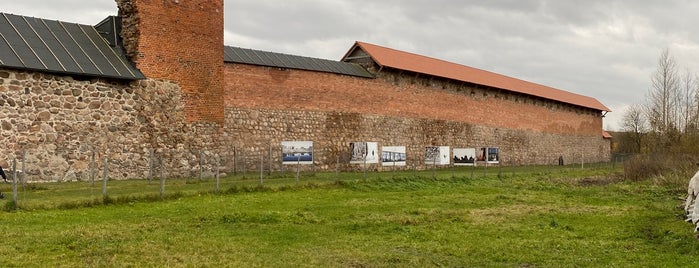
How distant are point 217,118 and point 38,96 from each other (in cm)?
543

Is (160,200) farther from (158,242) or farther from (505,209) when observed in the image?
(505,209)

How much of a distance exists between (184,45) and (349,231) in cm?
1051

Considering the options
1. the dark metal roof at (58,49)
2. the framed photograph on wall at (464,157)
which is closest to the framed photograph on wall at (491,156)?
the framed photograph on wall at (464,157)

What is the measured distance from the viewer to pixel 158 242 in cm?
1010

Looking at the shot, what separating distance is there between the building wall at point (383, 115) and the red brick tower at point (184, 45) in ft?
10.7

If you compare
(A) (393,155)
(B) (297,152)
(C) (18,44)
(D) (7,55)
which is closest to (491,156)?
(A) (393,155)

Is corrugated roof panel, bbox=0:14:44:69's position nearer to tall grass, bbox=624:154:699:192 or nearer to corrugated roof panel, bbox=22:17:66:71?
corrugated roof panel, bbox=22:17:66:71

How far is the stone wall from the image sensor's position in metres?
17.0

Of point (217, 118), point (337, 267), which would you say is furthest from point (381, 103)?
point (337, 267)

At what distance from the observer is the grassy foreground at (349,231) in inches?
364

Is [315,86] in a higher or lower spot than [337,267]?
higher

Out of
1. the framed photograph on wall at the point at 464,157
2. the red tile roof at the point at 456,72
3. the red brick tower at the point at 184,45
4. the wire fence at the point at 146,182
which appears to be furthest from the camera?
the red tile roof at the point at 456,72

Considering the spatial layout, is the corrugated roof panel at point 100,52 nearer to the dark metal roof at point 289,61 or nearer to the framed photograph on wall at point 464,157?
the dark metal roof at point 289,61

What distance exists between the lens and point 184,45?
20281mm
